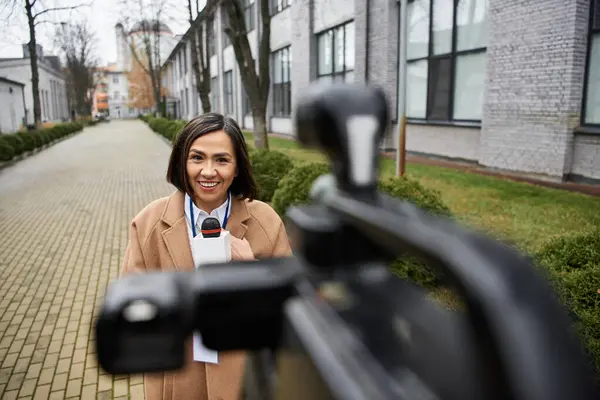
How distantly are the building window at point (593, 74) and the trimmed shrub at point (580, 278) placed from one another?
7.86m

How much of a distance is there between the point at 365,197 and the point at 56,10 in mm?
30221

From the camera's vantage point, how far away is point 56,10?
26.0m

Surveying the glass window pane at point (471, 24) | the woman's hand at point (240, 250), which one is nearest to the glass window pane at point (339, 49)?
Result: the glass window pane at point (471, 24)

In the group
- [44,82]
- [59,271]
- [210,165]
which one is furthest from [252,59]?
[44,82]

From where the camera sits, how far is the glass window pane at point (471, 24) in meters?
12.4

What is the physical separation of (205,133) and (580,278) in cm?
214

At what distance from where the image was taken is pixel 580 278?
2691 mm

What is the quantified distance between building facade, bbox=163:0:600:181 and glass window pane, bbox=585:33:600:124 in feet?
0.06

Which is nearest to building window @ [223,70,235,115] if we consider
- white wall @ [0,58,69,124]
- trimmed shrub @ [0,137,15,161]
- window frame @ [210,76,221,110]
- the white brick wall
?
window frame @ [210,76,221,110]

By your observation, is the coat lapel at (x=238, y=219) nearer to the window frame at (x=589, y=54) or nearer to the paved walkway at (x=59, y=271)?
the paved walkway at (x=59, y=271)

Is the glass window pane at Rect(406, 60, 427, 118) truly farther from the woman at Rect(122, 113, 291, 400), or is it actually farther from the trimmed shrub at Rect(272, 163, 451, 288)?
the woman at Rect(122, 113, 291, 400)

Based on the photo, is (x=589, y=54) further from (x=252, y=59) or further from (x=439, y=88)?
(x=252, y=59)

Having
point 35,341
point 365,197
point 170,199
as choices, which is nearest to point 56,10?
point 35,341

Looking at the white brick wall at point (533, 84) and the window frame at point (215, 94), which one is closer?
the white brick wall at point (533, 84)
